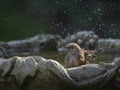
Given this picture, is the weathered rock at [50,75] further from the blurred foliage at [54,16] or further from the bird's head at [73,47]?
the blurred foliage at [54,16]

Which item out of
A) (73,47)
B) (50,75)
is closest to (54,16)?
(73,47)

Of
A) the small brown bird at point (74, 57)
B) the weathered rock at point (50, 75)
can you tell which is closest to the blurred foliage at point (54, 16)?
the small brown bird at point (74, 57)

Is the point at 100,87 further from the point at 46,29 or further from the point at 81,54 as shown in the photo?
the point at 46,29

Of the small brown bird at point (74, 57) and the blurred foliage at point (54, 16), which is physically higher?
the small brown bird at point (74, 57)

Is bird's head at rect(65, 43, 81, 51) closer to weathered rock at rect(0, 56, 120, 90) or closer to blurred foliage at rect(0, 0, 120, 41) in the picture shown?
weathered rock at rect(0, 56, 120, 90)

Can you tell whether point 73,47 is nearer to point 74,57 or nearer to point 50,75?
point 74,57

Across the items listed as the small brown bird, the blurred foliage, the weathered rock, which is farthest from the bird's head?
the blurred foliage

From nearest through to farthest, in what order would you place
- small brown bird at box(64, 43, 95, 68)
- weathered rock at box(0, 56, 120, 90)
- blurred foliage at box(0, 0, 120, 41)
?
weathered rock at box(0, 56, 120, 90), small brown bird at box(64, 43, 95, 68), blurred foliage at box(0, 0, 120, 41)
